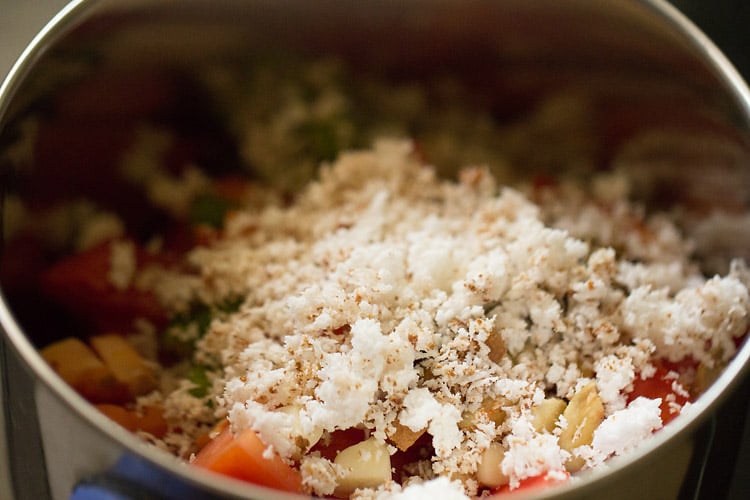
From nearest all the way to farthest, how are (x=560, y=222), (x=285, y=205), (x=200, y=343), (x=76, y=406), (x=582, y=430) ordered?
1. (x=76, y=406)
2. (x=582, y=430)
3. (x=200, y=343)
4. (x=560, y=222)
5. (x=285, y=205)

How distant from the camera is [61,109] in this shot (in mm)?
923

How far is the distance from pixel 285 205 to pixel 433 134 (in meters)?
0.24

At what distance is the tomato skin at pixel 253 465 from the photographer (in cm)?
68

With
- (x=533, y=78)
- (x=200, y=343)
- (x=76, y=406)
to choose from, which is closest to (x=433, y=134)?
(x=533, y=78)

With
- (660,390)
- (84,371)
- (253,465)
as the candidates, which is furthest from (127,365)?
(660,390)

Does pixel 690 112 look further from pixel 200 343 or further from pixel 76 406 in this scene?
pixel 76 406

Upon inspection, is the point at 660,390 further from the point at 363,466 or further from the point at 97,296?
the point at 97,296

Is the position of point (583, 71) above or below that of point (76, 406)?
above

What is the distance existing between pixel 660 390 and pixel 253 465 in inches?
16.4

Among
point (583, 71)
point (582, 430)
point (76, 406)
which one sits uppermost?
point (583, 71)

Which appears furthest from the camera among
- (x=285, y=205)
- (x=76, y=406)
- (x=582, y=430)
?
(x=285, y=205)

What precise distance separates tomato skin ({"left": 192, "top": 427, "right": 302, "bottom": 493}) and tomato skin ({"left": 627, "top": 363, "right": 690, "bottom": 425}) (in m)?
0.35

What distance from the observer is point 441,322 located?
0.79m

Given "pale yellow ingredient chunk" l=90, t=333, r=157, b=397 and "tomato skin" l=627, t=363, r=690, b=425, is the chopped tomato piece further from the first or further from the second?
"tomato skin" l=627, t=363, r=690, b=425
